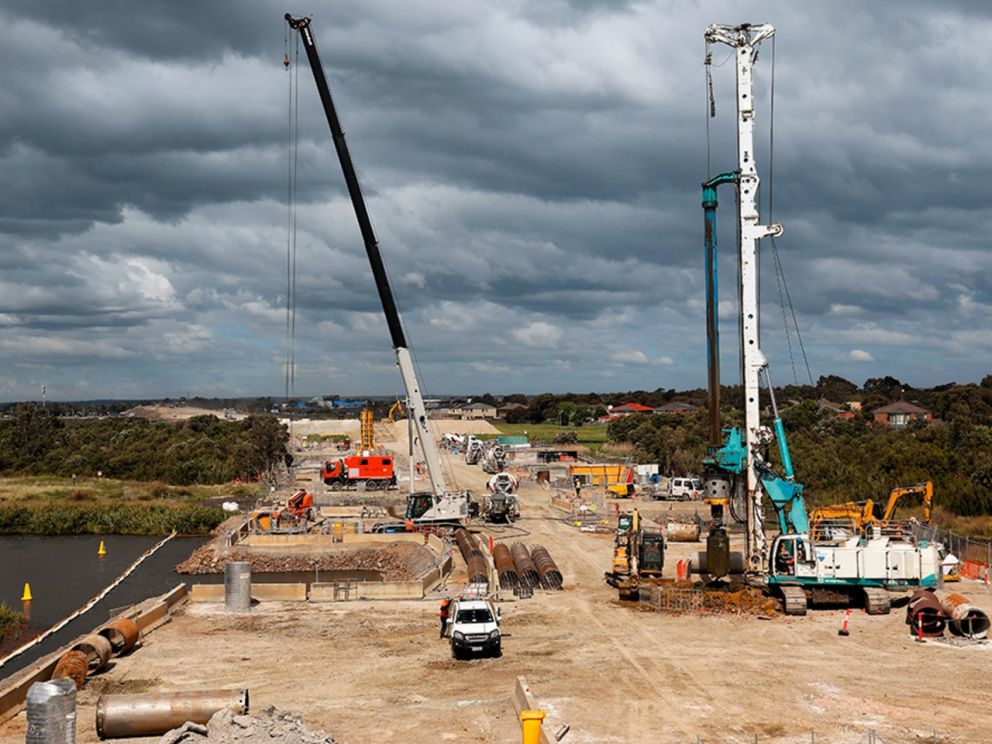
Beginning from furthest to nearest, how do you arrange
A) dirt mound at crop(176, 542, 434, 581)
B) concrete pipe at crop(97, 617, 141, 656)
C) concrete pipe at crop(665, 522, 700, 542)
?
dirt mound at crop(176, 542, 434, 581)
concrete pipe at crop(665, 522, 700, 542)
concrete pipe at crop(97, 617, 141, 656)

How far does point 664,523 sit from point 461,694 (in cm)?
3885

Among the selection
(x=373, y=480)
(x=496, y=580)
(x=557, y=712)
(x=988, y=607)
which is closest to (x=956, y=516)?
(x=988, y=607)

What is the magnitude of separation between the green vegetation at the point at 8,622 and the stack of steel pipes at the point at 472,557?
1944 cm

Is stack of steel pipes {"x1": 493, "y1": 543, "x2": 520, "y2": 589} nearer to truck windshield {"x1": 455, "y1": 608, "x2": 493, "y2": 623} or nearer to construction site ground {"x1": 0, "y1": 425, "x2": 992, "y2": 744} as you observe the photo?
construction site ground {"x1": 0, "y1": 425, "x2": 992, "y2": 744}

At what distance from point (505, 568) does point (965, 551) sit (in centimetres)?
2363

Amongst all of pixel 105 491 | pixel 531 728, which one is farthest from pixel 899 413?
pixel 531 728

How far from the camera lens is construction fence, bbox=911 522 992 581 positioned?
39531 millimetres

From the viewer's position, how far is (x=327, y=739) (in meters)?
18.8

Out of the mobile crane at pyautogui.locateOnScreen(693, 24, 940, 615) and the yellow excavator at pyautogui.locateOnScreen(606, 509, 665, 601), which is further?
the yellow excavator at pyautogui.locateOnScreen(606, 509, 665, 601)

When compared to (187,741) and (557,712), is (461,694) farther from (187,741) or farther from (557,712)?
(187,741)

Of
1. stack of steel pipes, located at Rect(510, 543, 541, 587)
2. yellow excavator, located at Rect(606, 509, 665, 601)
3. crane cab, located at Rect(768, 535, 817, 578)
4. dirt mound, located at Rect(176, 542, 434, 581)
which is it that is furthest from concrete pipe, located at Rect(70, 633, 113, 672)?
dirt mound, located at Rect(176, 542, 434, 581)

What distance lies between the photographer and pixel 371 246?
2094 inches

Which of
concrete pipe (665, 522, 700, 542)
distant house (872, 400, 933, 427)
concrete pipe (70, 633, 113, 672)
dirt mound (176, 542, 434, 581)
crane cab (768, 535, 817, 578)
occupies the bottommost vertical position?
dirt mound (176, 542, 434, 581)

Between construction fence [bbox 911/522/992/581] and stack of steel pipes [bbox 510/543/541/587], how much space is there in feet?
47.8
